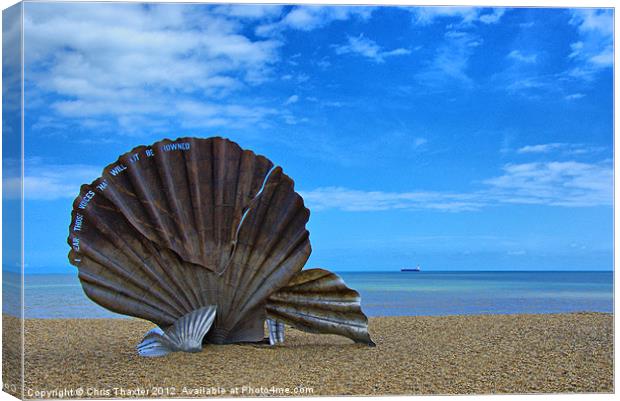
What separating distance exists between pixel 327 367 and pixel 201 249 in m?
1.43

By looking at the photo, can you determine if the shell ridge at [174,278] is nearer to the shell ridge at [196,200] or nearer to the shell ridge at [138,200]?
the shell ridge at [138,200]

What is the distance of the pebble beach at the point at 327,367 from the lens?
6047 millimetres

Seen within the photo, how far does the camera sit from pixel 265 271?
7.18 meters

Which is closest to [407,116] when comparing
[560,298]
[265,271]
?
[265,271]

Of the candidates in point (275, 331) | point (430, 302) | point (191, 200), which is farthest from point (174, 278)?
point (430, 302)

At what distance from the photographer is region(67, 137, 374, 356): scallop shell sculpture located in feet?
22.6

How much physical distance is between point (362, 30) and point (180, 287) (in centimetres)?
257

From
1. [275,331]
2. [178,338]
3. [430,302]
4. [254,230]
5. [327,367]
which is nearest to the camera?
[327,367]

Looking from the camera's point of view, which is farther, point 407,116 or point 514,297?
point 514,297

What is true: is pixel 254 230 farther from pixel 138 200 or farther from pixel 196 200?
pixel 138 200

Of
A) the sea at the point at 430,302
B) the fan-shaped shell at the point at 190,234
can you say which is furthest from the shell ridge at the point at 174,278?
the sea at the point at 430,302

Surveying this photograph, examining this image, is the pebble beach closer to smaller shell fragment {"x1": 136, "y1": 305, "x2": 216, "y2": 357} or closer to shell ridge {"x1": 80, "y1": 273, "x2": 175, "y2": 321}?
smaller shell fragment {"x1": 136, "y1": 305, "x2": 216, "y2": 357}

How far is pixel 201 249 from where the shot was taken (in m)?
7.05

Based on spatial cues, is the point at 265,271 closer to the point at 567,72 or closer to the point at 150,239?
the point at 150,239
